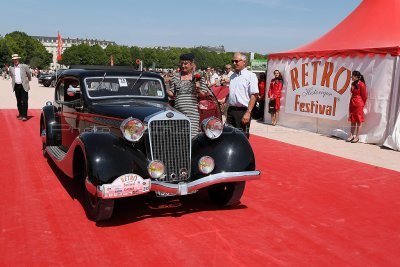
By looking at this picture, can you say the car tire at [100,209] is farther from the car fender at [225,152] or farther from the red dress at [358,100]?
the red dress at [358,100]

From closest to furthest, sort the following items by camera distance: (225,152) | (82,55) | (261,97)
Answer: (225,152) → (261,97) → (82,55)

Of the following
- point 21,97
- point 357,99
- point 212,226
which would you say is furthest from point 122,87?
point 21,97

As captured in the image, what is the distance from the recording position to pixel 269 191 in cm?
498

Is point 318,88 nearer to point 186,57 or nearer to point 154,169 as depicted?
point 186,57

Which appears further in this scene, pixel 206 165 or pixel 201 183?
pixel 206 165

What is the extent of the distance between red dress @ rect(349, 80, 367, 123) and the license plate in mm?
6606

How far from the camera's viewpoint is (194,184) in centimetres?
376

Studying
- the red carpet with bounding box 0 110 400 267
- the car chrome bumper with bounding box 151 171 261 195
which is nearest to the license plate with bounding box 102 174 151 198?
the car chrome bumper with bounding box 151 171 261 195

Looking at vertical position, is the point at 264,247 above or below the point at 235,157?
below

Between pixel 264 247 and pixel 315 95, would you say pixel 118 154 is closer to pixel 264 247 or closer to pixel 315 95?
pixel 264 247

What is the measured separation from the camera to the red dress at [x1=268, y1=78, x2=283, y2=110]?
1138cm

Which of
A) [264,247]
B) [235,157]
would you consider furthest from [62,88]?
[264,247]

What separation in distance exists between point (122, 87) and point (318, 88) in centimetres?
661

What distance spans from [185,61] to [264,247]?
2402mm
